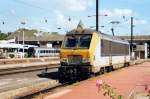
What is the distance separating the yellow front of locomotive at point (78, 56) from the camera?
25.3 m

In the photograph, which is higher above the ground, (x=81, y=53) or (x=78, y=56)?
(x=81, y=53)

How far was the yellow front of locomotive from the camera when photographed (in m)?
25.3

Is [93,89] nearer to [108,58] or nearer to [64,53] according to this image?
[64,53]

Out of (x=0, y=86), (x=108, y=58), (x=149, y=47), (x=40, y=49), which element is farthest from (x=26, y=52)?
(x=0, y=86)

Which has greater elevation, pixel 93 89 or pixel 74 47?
pixel 74 47

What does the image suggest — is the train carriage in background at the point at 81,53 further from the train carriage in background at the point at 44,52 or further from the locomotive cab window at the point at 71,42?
the train carriage in background at the point at 44,52

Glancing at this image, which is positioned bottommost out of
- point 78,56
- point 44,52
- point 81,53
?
point 44,52

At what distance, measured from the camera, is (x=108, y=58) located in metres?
30.9

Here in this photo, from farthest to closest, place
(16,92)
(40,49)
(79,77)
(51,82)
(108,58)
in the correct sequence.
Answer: (40,49), (108,58), (79,77), (51,82), (16,92)

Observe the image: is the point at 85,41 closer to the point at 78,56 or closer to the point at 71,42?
the point at 71,42

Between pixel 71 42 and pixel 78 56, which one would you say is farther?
pixel 71 42

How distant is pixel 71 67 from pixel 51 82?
139 cm

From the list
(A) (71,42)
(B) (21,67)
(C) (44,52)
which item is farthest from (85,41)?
(C) (44,52)

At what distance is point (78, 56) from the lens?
25.5m
